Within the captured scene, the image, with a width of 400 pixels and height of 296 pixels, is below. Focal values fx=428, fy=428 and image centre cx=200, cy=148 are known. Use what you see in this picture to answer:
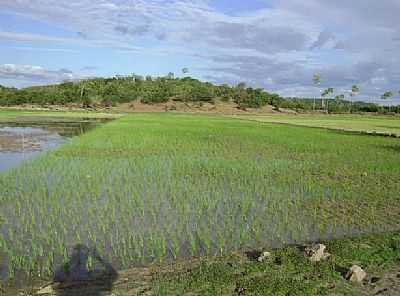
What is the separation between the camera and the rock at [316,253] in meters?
5.82

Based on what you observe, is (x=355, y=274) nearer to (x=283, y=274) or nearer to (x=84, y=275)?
(x=283, y=274)

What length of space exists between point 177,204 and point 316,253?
4200 millimetres

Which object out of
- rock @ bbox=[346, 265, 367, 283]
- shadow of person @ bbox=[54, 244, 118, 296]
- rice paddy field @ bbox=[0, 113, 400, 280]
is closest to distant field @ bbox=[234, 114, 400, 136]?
rice paddy field @ bbox=[0, 113, 400, 280]

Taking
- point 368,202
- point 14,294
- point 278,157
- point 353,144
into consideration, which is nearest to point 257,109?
point 353,144

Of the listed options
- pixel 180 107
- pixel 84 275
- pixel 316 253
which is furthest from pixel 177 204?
pixel 180 107

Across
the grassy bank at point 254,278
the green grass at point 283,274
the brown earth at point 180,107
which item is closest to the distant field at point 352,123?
the brown earth at point 180,107

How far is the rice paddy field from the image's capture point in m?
6.73

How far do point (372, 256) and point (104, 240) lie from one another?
161 inches

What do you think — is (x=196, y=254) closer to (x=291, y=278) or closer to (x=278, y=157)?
(x=291, y=278)

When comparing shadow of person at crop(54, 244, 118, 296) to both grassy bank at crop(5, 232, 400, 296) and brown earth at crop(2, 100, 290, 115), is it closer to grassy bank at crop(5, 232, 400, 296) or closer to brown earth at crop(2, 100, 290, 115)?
grassy bank at crop(5, 232, 400, 296)

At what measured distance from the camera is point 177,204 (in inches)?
373

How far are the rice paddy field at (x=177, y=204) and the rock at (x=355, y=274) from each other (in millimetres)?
1808

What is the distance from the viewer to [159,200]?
985 cm

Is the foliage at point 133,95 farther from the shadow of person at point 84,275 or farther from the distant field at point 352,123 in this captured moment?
the shadow of person at point 84,275
